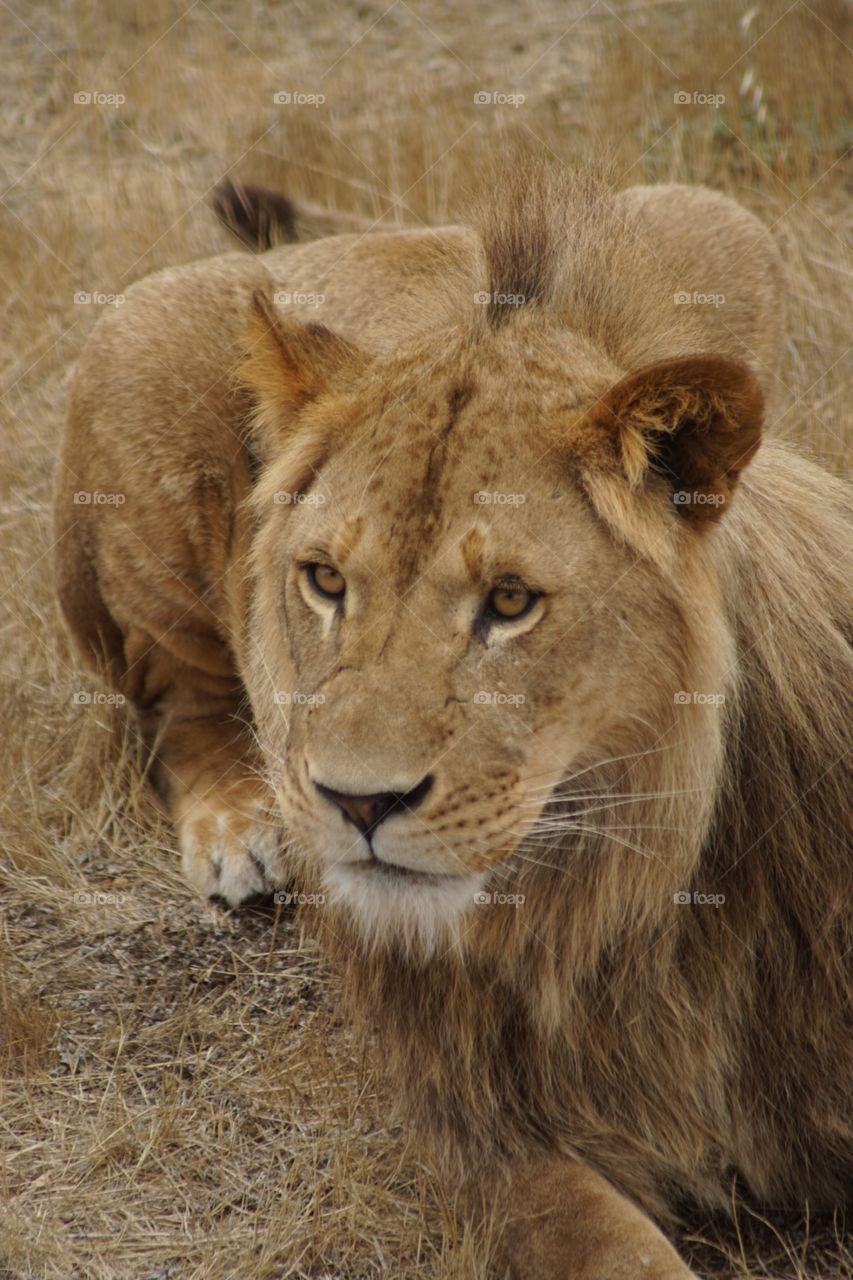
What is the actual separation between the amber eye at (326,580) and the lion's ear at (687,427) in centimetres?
45

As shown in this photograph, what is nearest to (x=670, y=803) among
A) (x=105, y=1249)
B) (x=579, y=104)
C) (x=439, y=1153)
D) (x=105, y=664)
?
(x=439, y=1153)

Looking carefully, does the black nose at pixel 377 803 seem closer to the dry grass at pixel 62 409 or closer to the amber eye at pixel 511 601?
the amber eye at pixel 511 601

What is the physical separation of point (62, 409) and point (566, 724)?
4.11 meters

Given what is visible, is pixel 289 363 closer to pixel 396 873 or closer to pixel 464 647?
pixel 464 647

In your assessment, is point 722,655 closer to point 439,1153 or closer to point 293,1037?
point 439,1153

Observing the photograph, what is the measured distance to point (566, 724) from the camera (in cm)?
251

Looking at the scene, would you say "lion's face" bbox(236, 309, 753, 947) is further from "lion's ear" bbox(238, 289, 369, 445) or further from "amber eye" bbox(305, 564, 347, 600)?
"lion's ear" bbox(238, 289, 369, 445)

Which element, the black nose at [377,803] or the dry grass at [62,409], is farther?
the dry grass at [62,409]

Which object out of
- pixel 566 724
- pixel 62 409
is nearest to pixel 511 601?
pixel 566 724

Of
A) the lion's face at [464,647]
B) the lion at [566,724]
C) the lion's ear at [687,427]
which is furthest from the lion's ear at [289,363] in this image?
the lion's ear at [687,427]

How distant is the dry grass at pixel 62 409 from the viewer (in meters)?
3.04

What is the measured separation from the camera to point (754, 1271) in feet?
9.36

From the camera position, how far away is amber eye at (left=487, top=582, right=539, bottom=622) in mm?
2473

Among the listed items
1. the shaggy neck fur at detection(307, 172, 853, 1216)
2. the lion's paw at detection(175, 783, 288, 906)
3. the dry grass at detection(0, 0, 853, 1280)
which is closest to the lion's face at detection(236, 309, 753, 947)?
the shaggy neck fur at detection(307, 172, 853, 1216)
